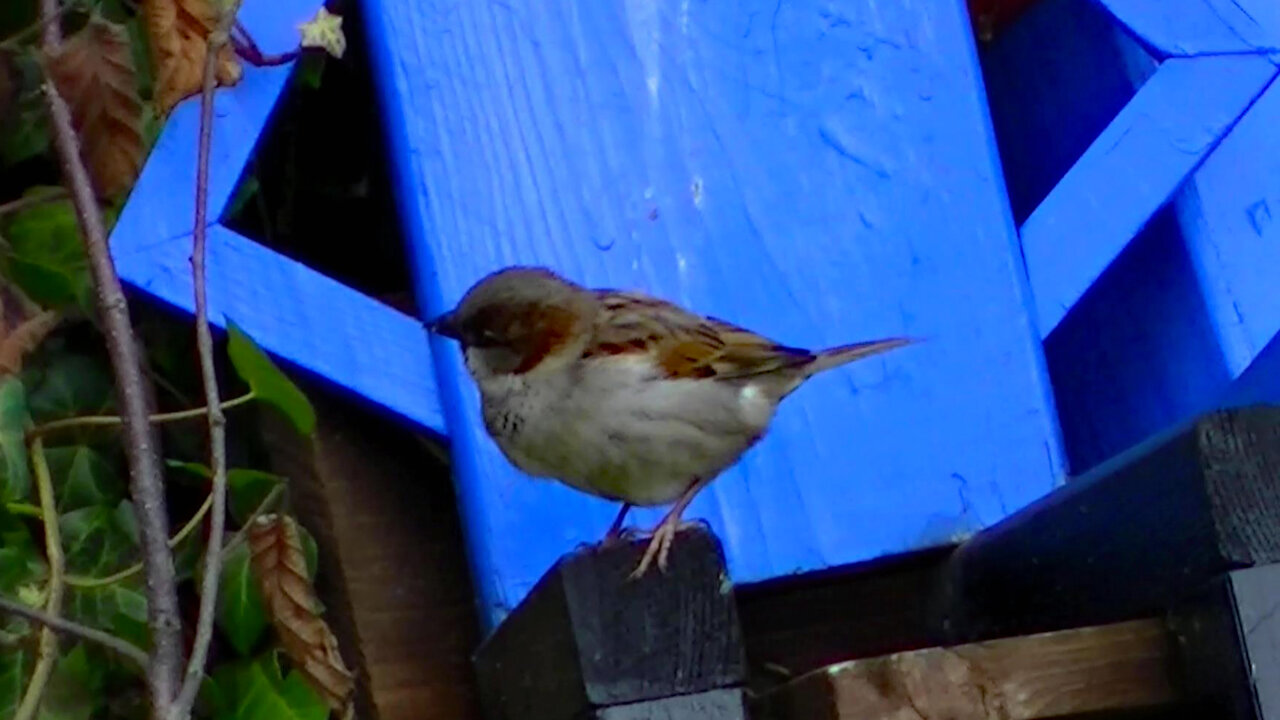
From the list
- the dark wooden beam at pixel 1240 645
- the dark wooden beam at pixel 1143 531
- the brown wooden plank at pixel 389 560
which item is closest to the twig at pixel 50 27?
the brown wooden plank at pixel 389 560

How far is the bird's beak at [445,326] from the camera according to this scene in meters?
1.35

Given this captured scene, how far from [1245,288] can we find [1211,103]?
0.14 meters

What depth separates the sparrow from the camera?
4.40 ft

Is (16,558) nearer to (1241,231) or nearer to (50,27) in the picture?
(50,27)

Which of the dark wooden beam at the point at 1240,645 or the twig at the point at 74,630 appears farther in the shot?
the twig at the point at 74,630

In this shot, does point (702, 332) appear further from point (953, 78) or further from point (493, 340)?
point (953, 78)

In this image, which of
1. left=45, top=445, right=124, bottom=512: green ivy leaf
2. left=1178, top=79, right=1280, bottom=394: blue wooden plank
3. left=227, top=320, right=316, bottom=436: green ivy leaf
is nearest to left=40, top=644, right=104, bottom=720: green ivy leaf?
left=45, top=445, right=124, bottom=512: green ivy leaf

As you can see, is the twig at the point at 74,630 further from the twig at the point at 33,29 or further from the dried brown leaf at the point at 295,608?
the twig at the point at 33,29

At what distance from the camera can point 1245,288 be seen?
58.8 inches

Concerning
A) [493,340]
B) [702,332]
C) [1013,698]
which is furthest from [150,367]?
[1013,698]

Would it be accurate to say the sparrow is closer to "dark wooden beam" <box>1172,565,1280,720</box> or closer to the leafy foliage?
the leafy foliage

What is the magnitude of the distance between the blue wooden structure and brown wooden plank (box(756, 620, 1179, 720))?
12.7 inches

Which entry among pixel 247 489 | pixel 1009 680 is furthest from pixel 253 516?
pixel 1009 680

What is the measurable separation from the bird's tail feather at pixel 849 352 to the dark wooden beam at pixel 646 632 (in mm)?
312
